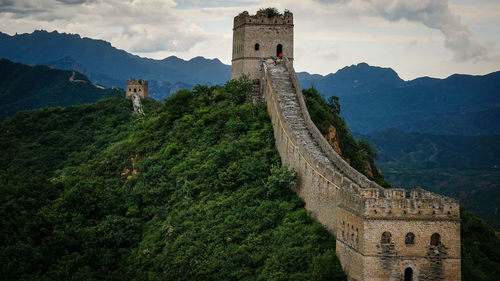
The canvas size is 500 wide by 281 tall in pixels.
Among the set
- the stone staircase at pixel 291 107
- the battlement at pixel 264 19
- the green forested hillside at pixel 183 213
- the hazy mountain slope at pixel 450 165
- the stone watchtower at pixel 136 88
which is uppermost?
the battlement at pixel 264 19

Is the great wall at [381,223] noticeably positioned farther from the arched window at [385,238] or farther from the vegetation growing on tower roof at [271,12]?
the vegetation growing on tower roof at [271,12]

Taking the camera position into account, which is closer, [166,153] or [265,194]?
[265,194]

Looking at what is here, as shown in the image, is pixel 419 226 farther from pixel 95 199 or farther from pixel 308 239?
pixel 95 199

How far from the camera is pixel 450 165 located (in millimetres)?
159625

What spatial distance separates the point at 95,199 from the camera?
44.6 meters

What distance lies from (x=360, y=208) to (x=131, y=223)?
21374 mm

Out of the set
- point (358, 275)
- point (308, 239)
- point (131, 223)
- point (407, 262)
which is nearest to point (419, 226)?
point (407, 262)

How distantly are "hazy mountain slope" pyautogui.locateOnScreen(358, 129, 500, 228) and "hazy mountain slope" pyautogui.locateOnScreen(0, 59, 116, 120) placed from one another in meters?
76.0

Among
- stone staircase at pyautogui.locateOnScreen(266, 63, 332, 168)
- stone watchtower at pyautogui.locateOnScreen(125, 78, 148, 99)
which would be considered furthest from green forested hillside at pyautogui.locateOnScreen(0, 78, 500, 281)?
stone watchtower at pyautogui.locateOnScreen(125, 78, 148, 99)

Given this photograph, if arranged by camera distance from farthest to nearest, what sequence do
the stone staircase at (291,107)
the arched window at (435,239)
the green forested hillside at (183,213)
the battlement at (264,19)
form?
the battlement at (264,19) → the stone staircase at (291,107) → the green forested hillside at (183,213) → the arched window at (435,239)

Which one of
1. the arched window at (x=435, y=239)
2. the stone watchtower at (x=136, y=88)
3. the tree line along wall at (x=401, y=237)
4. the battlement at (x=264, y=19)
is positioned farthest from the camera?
the stone watchtower at (x=136, y=88)

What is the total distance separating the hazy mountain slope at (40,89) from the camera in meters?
153

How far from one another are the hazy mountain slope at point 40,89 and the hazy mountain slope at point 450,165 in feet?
249

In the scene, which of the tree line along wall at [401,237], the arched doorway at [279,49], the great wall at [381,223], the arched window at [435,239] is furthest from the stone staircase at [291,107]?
the arched window at [435,239]
